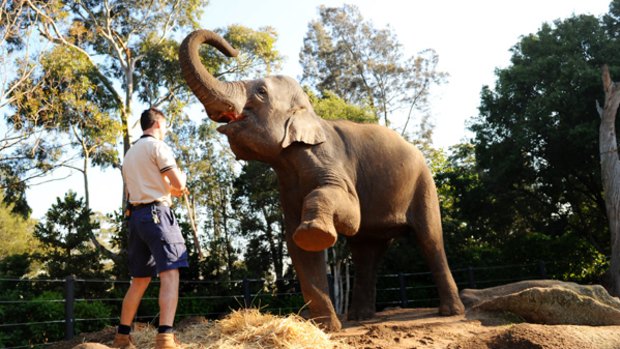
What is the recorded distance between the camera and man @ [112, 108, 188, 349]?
3.60 metres

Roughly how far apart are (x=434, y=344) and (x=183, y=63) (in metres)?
3.03

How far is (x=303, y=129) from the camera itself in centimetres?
523

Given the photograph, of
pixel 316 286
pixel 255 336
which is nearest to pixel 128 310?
pixel 255 336

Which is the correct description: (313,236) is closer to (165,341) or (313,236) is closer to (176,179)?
(176,179)

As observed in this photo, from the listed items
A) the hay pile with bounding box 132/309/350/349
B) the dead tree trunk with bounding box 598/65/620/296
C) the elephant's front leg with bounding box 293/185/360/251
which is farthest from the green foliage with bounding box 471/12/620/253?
the hay pile with bounding box 132/309/350/349

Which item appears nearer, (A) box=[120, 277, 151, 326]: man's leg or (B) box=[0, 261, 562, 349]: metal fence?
(A) box=[120, 277, 151, 326]: man's leg

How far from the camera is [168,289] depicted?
357cm

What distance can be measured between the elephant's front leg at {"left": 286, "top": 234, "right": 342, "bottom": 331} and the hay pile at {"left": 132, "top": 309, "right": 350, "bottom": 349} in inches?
31.4

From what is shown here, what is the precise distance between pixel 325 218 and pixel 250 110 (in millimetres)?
1290

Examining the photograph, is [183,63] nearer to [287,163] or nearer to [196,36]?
[196,36]

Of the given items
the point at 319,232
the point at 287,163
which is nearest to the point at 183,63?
the point at 287,163

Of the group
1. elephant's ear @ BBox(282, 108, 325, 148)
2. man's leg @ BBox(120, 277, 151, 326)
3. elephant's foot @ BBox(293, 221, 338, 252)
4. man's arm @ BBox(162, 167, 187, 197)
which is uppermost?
elephant's ear @ BBox(282, 108, 325, 148)

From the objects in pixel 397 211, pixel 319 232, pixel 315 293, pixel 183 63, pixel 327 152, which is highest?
pixel 183 63

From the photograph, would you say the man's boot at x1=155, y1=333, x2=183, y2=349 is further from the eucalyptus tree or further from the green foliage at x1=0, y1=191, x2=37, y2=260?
the green foliage at x1=0, y1=191, x2=37, y2=260
